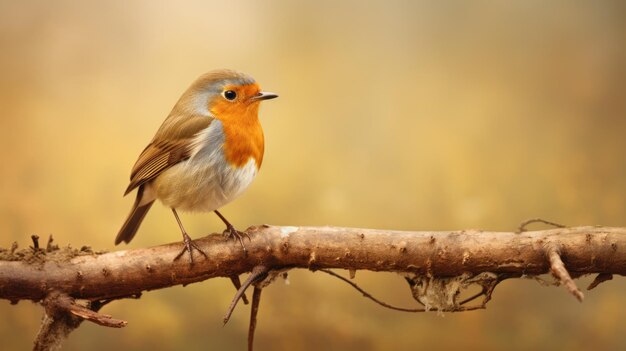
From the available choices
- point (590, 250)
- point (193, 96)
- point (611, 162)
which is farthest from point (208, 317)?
point (611, 162)

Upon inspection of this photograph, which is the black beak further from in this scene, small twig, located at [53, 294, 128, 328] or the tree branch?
small twig, located at [53, 294, 128, 328]

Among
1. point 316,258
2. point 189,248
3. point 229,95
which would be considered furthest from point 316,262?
point 229,95

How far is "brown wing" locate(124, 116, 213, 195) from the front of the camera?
2.62m

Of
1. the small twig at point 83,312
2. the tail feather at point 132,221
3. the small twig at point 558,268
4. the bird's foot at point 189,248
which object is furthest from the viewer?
the tail feather at point 132,221

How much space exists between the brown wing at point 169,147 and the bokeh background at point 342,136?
0.69 meters

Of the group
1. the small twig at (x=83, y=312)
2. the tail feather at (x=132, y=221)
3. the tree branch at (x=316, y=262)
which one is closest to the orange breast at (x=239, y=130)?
the tree branch at (x=316, y=262)

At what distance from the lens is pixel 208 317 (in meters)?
3.37

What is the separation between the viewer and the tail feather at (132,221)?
2875 mm

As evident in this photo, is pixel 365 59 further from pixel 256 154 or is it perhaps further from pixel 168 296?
pixel 168 296

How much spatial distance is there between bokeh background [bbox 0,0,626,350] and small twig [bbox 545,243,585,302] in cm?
124

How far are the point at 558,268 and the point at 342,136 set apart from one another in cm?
168

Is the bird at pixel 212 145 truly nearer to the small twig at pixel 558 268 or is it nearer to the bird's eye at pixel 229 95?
the bird's eye at pixel 229 95

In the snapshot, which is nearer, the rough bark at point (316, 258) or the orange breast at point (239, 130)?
the rough bark at point (316, 258)

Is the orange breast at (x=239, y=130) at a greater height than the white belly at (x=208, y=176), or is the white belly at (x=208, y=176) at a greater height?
the orange breast at (x=239, y=130)
